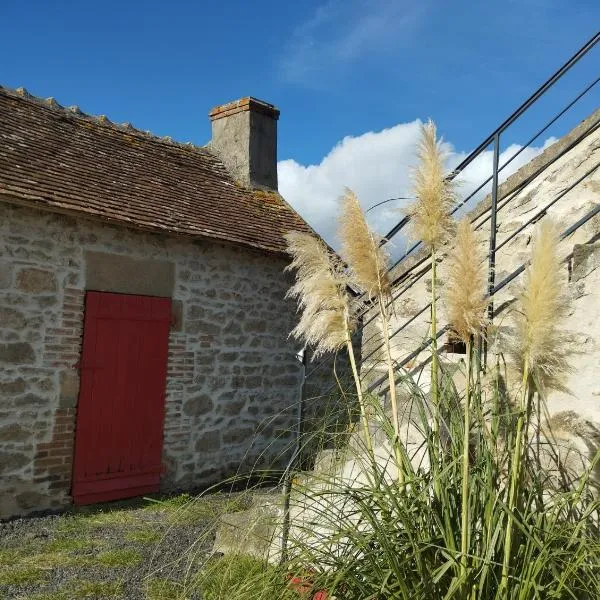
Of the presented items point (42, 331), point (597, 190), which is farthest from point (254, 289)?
point (597, 190)

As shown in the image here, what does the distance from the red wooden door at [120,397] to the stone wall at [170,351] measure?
13 centimetres

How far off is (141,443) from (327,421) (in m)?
4.90

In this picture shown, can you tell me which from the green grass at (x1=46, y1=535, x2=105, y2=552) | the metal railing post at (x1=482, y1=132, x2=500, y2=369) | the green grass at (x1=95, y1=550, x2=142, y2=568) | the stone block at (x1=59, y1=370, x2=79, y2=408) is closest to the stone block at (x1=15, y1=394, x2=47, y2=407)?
the stone block at (x1=59, y1=370, x2=79, y2=408)

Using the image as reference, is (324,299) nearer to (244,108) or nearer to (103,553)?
(103,553)

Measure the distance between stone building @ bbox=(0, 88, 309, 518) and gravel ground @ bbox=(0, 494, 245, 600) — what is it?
0.66 metres

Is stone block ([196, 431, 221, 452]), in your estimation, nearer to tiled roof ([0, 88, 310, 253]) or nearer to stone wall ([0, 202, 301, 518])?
stone wall ([0, 202, 301, 518])

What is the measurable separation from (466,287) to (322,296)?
26.7 inches

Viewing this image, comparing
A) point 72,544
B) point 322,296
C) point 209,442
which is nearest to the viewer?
point 322,296

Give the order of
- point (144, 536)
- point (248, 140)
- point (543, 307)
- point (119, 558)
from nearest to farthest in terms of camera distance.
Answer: point (543, 307)
point (119, 558)
point (144, 536)
point (248, 140)

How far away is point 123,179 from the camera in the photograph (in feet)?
26.7

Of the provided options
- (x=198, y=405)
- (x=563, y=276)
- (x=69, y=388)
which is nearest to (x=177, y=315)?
(x=198, y=405)

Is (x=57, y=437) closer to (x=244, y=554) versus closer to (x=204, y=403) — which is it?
(x=204, y=403)

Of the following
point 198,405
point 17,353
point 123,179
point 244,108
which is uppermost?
point 244,108

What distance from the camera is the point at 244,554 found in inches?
129
